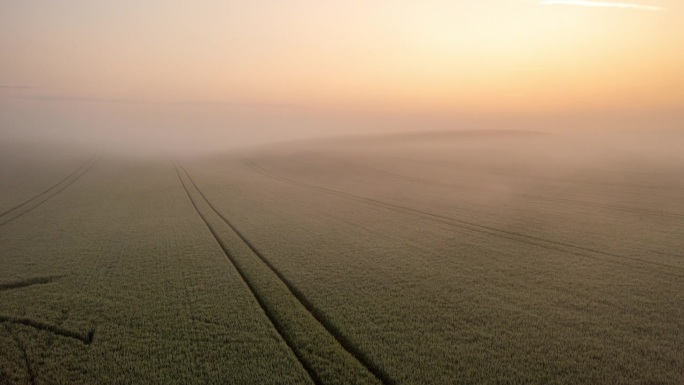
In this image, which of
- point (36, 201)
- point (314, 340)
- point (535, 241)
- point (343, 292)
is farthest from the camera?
point (36, 201)

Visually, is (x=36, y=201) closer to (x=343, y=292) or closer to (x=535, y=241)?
(x=343, y=292)

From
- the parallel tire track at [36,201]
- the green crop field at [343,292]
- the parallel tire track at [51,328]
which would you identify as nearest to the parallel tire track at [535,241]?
the green crop field at [343,292]

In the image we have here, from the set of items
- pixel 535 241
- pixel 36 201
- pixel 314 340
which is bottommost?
pixel 36 201

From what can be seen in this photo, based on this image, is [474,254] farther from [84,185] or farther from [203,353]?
[84,185]

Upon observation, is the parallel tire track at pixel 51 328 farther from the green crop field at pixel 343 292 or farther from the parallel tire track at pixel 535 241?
the parallel tire track at pixel 535 241

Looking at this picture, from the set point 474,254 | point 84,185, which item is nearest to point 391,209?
point 474,254

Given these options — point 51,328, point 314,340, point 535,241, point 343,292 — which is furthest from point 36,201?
point 535,241
